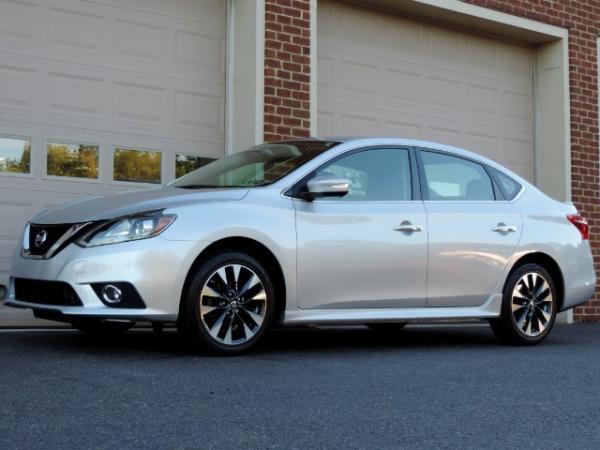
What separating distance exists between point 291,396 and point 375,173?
107 inches

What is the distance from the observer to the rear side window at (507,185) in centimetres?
786

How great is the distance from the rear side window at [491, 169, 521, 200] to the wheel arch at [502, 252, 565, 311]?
505 mm

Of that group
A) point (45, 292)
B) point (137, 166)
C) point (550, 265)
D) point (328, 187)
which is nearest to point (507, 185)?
point (550, 265)

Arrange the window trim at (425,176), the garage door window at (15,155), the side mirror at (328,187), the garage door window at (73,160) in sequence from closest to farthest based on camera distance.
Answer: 1. the side mirror at (328,187)
2. the window trim at (425,176)
3. the garage door window at (15,155)
4. the garage door window at (73,160)


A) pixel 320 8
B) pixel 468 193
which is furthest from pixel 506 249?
Result: pixel 320 8

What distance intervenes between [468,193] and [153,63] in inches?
146

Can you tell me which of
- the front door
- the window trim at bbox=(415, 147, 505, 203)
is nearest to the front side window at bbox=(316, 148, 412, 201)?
the front door

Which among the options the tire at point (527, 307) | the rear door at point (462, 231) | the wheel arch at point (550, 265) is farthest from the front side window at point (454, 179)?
the tire at point (527, 307)

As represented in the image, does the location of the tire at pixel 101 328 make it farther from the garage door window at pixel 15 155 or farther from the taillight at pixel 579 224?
the taillight at pixel 579 224

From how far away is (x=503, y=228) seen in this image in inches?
297

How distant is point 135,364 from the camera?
225 inches

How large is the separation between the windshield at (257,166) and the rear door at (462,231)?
926 millimetres

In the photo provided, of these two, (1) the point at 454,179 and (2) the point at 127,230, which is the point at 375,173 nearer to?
(1) the point at 454,179

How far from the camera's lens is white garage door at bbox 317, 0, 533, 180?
437 inches
